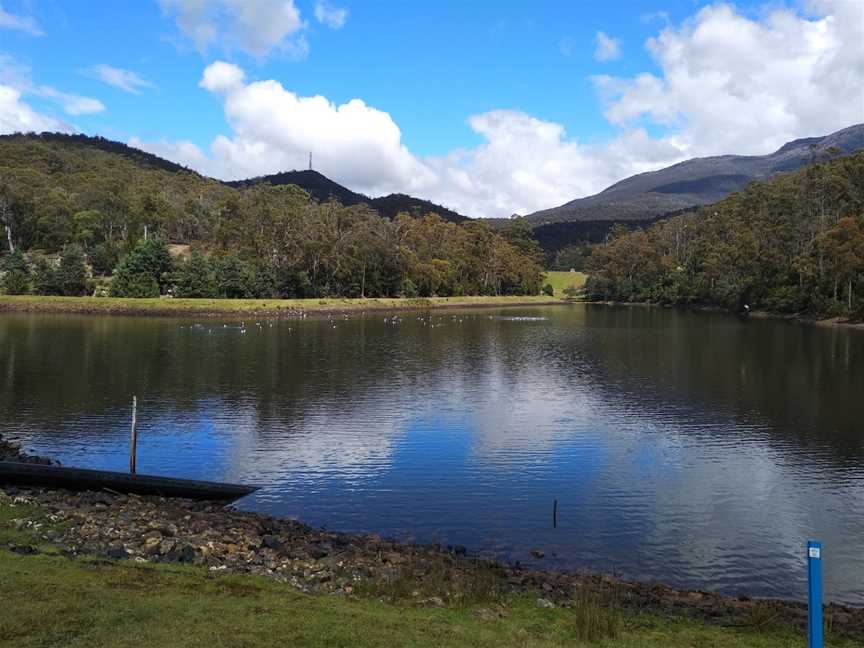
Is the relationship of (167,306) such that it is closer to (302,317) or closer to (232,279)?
(232,279)

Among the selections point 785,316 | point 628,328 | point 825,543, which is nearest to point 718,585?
point 825,543

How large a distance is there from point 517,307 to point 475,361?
91.2 m

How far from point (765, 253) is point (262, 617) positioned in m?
121

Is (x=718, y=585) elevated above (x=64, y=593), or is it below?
below

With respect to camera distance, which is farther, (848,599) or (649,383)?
(649,383)

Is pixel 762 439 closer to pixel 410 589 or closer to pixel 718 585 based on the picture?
pixel 718 585

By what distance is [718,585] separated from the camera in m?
13.8

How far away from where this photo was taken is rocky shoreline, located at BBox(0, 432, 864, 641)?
1160 cm

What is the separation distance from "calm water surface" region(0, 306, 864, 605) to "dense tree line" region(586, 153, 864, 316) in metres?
42.9

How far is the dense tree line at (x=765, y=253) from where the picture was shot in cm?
9206

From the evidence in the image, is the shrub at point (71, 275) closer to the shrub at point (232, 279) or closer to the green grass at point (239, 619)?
the shrub at point (232, 279)

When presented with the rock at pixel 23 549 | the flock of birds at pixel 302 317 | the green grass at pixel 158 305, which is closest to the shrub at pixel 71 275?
the green grass at pixel 158 305

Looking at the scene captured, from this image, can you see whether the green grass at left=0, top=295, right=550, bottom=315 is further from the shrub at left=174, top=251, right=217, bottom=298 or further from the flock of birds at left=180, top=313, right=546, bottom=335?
the shrub at left=174, top=251, right=217, bottom=298

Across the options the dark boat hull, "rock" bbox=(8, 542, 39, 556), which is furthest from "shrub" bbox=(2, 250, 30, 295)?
"rock" bbox=(8, 542, 39, 556)
